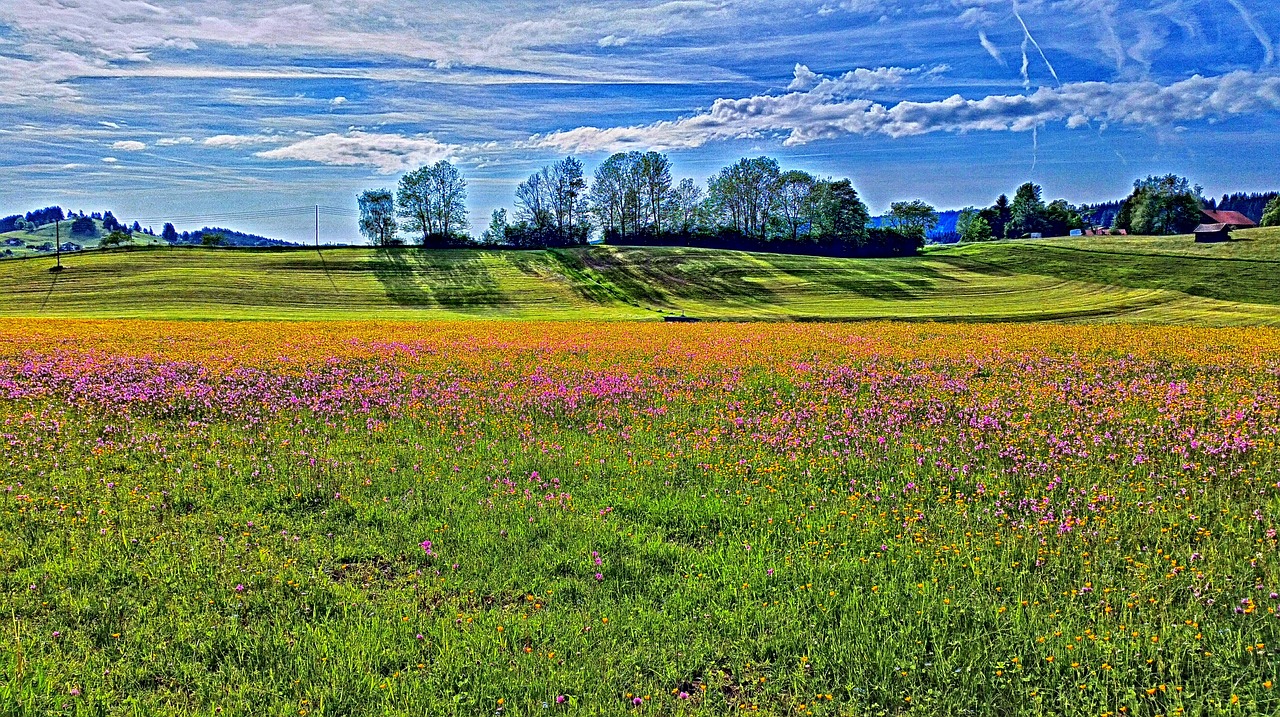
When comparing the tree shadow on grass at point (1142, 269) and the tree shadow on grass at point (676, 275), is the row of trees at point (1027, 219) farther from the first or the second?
the tree shadow on grass at point (676, 275)

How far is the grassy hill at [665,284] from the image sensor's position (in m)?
54.9

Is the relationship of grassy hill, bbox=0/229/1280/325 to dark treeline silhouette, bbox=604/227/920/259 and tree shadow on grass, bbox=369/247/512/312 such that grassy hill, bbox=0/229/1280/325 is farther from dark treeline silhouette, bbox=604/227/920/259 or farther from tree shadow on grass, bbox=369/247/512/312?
dark treeline silhouette, bbox=604/227/920/259

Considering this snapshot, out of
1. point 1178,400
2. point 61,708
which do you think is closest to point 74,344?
point 61,708

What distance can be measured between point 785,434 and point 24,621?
954 cm

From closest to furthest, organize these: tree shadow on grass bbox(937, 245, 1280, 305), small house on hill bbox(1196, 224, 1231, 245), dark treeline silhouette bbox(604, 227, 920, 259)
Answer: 1. tree shadow on grass bbox(937, 245, 1280, 305)
2. small house on hill bbox(1196, 224, 1231, 245)
3. dark treeline silhouette bbox(604, 227, 920, 259)

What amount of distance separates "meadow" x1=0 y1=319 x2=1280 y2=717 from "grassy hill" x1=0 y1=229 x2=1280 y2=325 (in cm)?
3833

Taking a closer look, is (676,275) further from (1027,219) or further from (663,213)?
(1027,219)

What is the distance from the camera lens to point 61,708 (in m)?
4.67

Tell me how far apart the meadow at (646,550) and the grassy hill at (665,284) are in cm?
3833

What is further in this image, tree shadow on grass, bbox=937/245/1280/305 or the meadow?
tree shadow on grass, bbox=937/245/1280/305

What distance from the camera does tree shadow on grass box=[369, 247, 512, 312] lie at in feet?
220

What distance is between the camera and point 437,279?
7838cm

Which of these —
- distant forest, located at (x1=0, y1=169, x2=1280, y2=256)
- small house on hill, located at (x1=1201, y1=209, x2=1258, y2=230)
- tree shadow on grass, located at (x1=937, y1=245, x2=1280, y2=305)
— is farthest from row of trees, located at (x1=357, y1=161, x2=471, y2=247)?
small house on hill, located at (x1=1201, y1=209, x2=1258, y2=230)

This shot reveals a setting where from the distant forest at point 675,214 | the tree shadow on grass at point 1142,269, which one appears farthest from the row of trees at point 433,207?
the tree shadow on grass at point 1142,269
